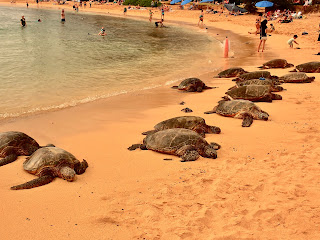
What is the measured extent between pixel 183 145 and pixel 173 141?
0.82 feet

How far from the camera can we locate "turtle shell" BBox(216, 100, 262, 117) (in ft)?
27.7

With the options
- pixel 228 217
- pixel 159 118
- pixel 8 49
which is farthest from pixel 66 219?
pixel 8 49

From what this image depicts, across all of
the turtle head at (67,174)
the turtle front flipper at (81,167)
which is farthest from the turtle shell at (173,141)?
the turtle head at (67,174)

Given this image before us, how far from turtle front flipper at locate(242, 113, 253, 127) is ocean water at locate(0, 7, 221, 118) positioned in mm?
6195

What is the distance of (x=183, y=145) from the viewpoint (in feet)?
21.2

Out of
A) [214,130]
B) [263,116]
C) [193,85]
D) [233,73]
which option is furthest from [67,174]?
[233,73]

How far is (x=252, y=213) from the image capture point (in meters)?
4.25

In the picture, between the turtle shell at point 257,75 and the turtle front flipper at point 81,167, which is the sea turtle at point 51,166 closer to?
the turtle front flipper at point 81,167

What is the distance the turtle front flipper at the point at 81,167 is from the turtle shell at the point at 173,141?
4.88ft

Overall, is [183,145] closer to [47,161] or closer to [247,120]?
[247,120]

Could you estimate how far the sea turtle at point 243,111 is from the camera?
8.27m

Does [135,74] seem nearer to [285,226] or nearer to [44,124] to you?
[44,124]

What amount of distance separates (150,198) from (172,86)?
930 centimetres

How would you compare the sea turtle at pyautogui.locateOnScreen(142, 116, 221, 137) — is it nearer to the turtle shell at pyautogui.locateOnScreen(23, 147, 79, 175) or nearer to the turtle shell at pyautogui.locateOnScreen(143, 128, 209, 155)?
the turtle shell at pyautogui.locateOnScreen(143, 128, 209, 155)
